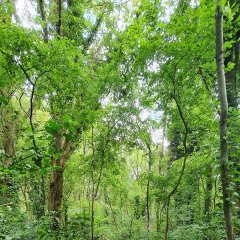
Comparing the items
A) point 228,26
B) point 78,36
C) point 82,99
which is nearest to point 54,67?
point 82,99

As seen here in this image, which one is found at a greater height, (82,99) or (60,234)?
(82,99)

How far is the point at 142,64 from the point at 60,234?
519cm

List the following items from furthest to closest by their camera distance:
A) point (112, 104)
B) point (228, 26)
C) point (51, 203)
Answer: point (51, 203), point (112, 104), point (228, 26)

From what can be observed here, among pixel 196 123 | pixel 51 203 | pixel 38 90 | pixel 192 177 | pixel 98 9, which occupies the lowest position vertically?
pixel 51 203

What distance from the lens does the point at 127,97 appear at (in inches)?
227

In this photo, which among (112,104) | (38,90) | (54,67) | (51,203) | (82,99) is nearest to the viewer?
(54,67)

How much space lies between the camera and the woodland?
90.0 inches

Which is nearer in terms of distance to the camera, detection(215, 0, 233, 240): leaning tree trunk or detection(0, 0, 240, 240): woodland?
detection(215, 0, 233, 240): leaning tree trunk

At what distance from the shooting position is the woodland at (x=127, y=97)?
229 centimetres

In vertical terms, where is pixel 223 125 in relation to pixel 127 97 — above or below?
below

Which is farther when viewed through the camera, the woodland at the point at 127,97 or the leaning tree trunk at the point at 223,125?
the woodland at the point at 127,97

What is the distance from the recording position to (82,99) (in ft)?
18.1

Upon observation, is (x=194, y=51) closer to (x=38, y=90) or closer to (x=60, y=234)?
(x=38, y=90)

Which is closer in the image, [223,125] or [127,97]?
[223,125]
